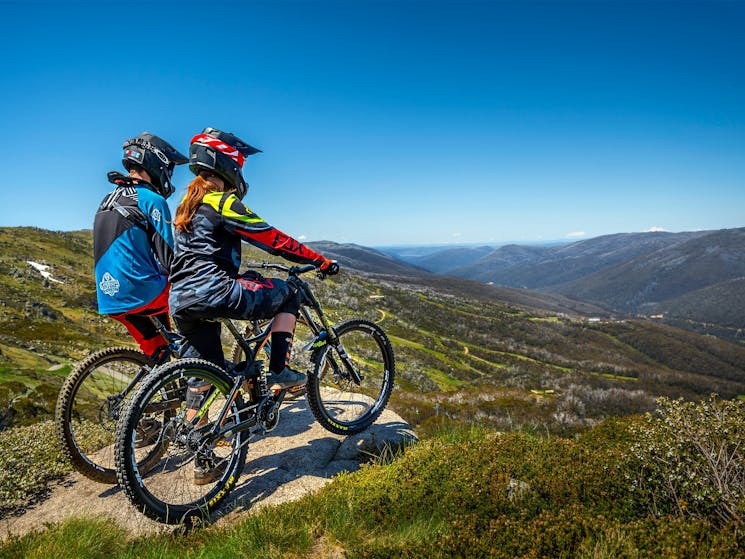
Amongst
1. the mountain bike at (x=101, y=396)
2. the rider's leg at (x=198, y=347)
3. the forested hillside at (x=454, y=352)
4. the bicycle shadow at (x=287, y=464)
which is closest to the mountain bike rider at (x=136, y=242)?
the mountain bike at (x=101, y=396)

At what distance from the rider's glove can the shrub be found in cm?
446

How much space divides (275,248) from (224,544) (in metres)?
3.10

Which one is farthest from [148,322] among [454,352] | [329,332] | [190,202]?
[454,352]

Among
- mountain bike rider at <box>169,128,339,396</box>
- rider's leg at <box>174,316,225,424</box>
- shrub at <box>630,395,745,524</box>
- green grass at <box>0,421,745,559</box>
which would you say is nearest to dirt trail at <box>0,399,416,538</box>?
green grass at <box>0,421,745,559</box>

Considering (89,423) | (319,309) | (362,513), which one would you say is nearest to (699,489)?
(362,513)

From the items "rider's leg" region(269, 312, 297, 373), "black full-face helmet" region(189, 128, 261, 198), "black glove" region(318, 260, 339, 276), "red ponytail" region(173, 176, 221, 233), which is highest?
"black full-face helmet" region(189, 128, 261, 198)

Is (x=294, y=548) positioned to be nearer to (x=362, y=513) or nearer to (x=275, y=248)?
(x=362, y=513)

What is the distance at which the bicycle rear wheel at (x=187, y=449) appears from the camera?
168 inches

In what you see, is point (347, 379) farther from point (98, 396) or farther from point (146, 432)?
point (98, 396)

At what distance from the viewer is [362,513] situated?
432 centimetres

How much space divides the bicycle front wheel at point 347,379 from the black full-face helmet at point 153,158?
3.29 m

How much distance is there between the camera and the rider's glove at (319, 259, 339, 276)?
5.47m

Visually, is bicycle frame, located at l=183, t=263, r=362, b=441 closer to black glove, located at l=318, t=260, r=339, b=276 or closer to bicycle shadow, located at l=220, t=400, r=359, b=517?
black glove, located at l=318, t=260, r=339, b=276

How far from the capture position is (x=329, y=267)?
5535 millimetres
